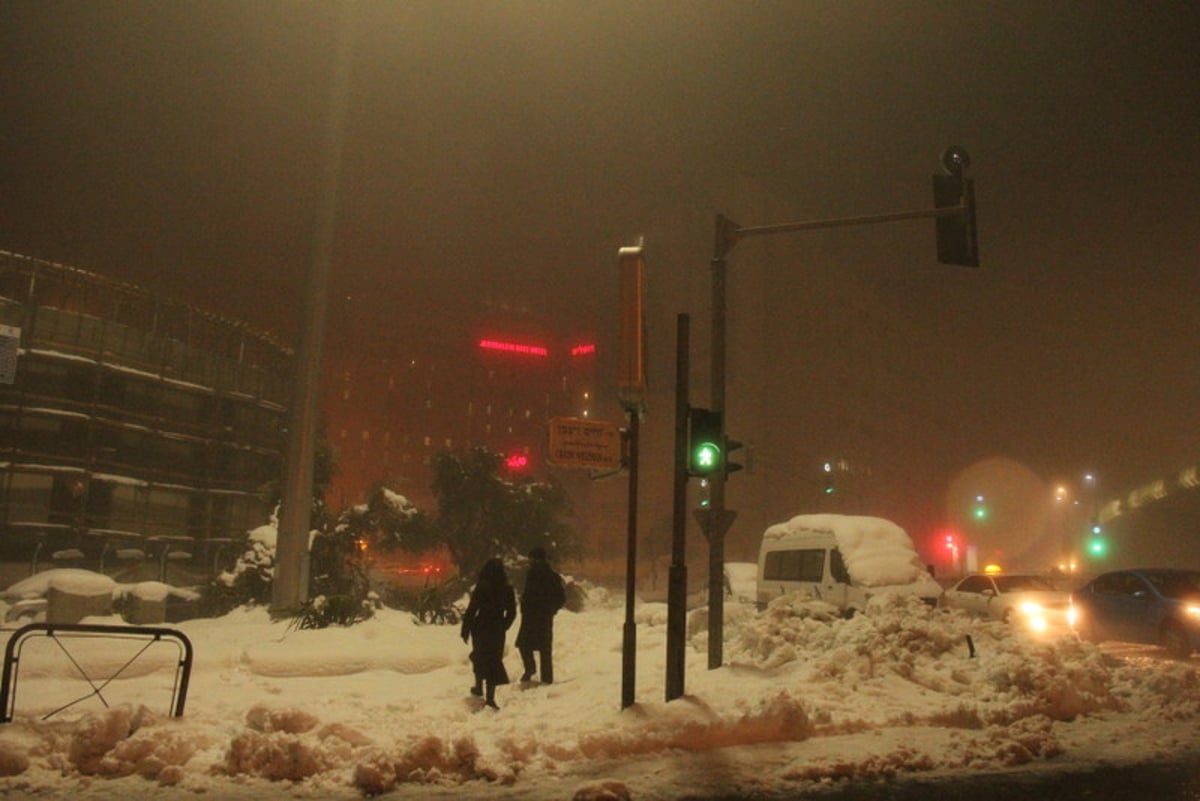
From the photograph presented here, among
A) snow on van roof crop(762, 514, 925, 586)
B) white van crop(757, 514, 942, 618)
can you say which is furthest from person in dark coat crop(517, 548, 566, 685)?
snow on van roof crop(762, 514, 925, 586)

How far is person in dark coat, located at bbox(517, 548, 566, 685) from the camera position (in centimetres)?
1168

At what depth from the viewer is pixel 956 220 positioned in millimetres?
11695

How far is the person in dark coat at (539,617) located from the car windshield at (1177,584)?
1065 centimetres

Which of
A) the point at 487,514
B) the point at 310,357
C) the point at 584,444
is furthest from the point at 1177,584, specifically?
the point at 487,514

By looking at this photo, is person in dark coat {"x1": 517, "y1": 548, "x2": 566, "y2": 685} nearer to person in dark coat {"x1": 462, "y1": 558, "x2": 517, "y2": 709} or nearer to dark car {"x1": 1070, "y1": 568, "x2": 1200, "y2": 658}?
person in dark coat {"x1": 462, "y1": 558, "x2": 517, "y2": 709}

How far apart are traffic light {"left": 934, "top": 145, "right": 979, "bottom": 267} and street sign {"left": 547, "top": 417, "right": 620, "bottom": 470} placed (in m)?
4.83

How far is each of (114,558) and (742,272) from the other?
4287 centimetres

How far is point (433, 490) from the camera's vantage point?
36656mm

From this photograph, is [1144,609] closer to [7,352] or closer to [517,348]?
[7,352]

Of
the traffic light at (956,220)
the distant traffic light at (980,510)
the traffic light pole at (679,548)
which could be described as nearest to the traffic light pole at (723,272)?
the traffic light at (956,220)

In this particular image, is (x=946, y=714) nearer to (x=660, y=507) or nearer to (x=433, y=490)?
(x=433, y=490)

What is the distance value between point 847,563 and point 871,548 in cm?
73

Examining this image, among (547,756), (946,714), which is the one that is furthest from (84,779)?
(946,714)

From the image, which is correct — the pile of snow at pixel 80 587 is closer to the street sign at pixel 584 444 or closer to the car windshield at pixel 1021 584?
the street sign at pixel 584 444
